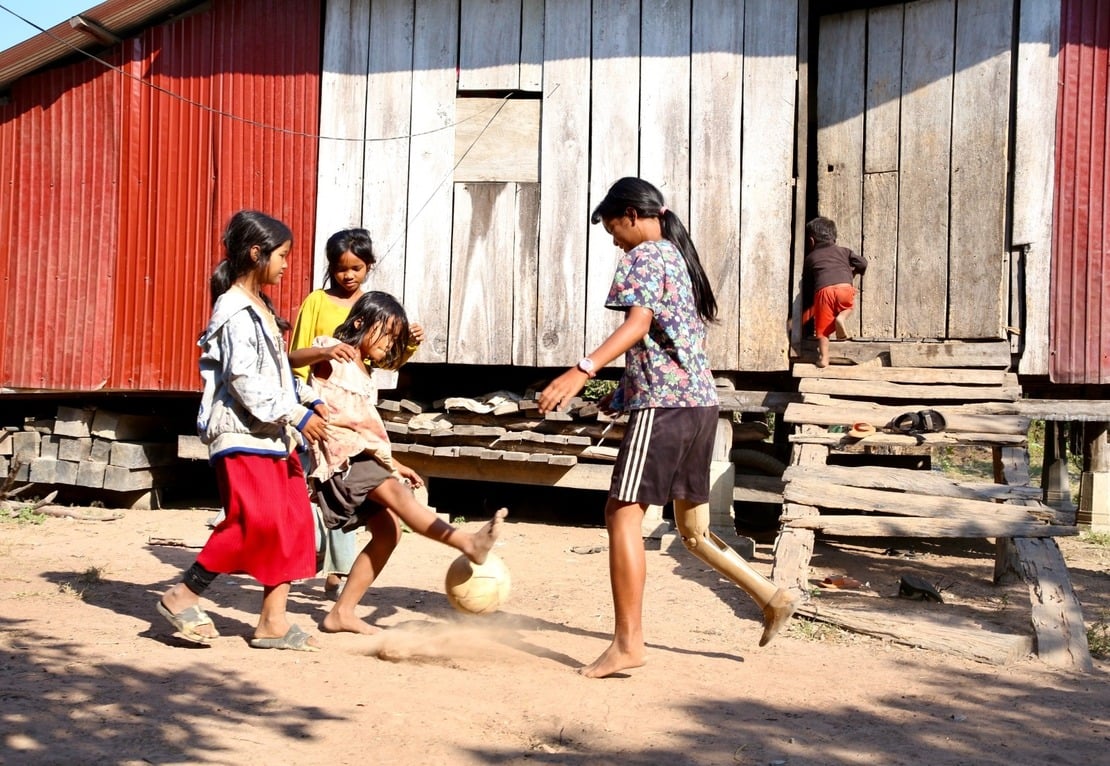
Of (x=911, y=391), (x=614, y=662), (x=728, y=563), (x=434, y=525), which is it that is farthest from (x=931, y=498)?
(x=434, y=525)

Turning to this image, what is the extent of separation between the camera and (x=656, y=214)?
13.2 feet

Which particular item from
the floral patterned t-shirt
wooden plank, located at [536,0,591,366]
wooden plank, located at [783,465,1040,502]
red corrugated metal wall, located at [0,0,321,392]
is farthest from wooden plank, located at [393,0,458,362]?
the floral patterned t-shirt

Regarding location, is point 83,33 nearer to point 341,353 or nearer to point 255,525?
point 341,353

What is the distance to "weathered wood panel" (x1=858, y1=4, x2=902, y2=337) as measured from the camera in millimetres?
7871

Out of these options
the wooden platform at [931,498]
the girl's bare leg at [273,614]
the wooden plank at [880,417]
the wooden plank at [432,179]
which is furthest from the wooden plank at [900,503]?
the wooden plank at [432,179]

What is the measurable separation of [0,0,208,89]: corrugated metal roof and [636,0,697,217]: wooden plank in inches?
143

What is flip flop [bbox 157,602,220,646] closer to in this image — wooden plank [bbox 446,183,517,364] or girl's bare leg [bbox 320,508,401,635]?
girl's bare leg [bbox 320,508,401,635]

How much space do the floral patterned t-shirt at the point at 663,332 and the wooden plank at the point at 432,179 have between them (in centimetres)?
414

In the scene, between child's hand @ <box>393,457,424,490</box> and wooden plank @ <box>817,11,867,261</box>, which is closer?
child's hand @ <box>393,457,424,490</box>

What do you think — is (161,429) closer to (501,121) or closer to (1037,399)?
(501,121)

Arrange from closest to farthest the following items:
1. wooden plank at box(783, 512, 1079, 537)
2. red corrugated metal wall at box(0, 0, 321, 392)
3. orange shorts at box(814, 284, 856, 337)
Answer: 1. wooden plank at box(783, 512, 1079, 537)
2. orange shorts at box(814, 284, 856, 337)
3. red corrugated metal wall at box(0, 0, 321, 392)

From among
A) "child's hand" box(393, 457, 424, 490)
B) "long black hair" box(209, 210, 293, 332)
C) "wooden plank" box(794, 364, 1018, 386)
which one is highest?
"long black hair" box(209, 210, 293, 332)

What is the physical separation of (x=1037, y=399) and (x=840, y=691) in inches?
177

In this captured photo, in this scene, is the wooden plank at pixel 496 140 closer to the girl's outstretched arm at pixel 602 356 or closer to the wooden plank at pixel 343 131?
the wooden plank at pixel 343 131
